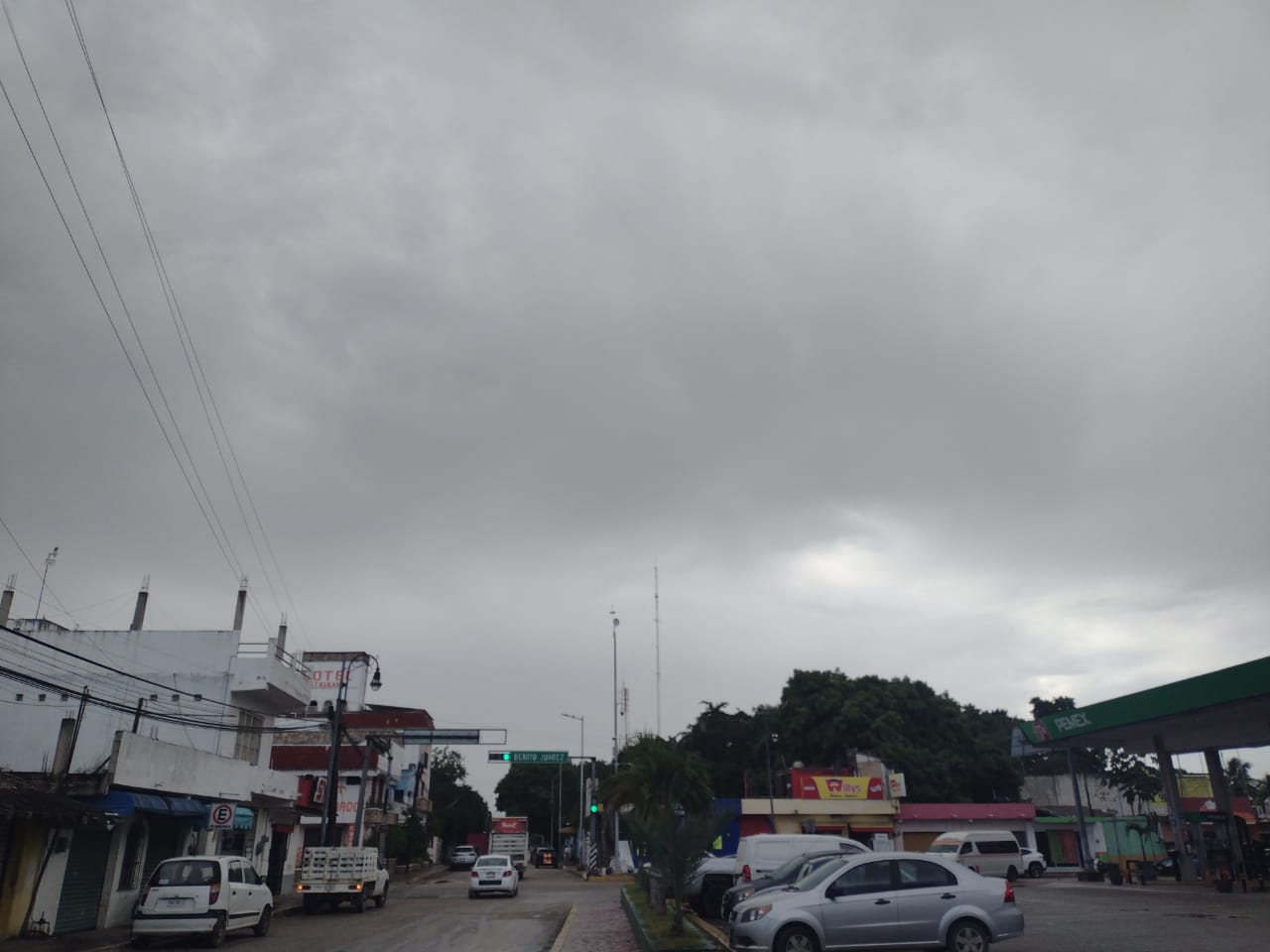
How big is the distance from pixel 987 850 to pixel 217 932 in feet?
96.6

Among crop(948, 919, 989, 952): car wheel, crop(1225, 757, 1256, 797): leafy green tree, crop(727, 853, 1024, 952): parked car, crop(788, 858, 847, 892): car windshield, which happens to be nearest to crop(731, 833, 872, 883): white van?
crop(788, 858, 847, 892): car windshield

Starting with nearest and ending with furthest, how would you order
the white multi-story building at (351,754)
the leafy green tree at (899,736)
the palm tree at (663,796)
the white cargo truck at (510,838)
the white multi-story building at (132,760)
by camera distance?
the palm tree at (663,796), the white multi-story building at (132,760), the white multi-story building at (351,754), the leafy green tree at (899,736), the white cargo truck at (510,838)

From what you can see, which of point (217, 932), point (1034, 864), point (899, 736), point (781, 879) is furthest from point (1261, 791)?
point (217, 932)

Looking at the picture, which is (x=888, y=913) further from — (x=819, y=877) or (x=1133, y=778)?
(x=1133, y=778)

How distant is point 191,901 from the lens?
59.5 ft

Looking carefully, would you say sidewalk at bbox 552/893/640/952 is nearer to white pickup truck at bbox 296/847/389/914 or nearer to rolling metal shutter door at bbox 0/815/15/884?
white pickup truck at bbox 296/847/389/914

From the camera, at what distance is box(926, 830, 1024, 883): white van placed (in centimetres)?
3555

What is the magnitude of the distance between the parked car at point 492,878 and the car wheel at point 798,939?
22899mm

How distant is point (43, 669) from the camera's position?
36.5m

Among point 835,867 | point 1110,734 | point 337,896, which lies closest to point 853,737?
point 1110,734

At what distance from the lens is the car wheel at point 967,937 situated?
1265 centimetres

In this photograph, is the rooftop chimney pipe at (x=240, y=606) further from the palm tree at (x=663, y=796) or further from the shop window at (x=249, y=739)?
the palm tree at (x=663, y=796)

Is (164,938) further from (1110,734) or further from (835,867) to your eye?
(1110,734)

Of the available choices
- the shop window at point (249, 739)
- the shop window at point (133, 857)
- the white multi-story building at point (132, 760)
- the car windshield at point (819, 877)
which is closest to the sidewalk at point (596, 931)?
the car windshield at point (819, 877)
